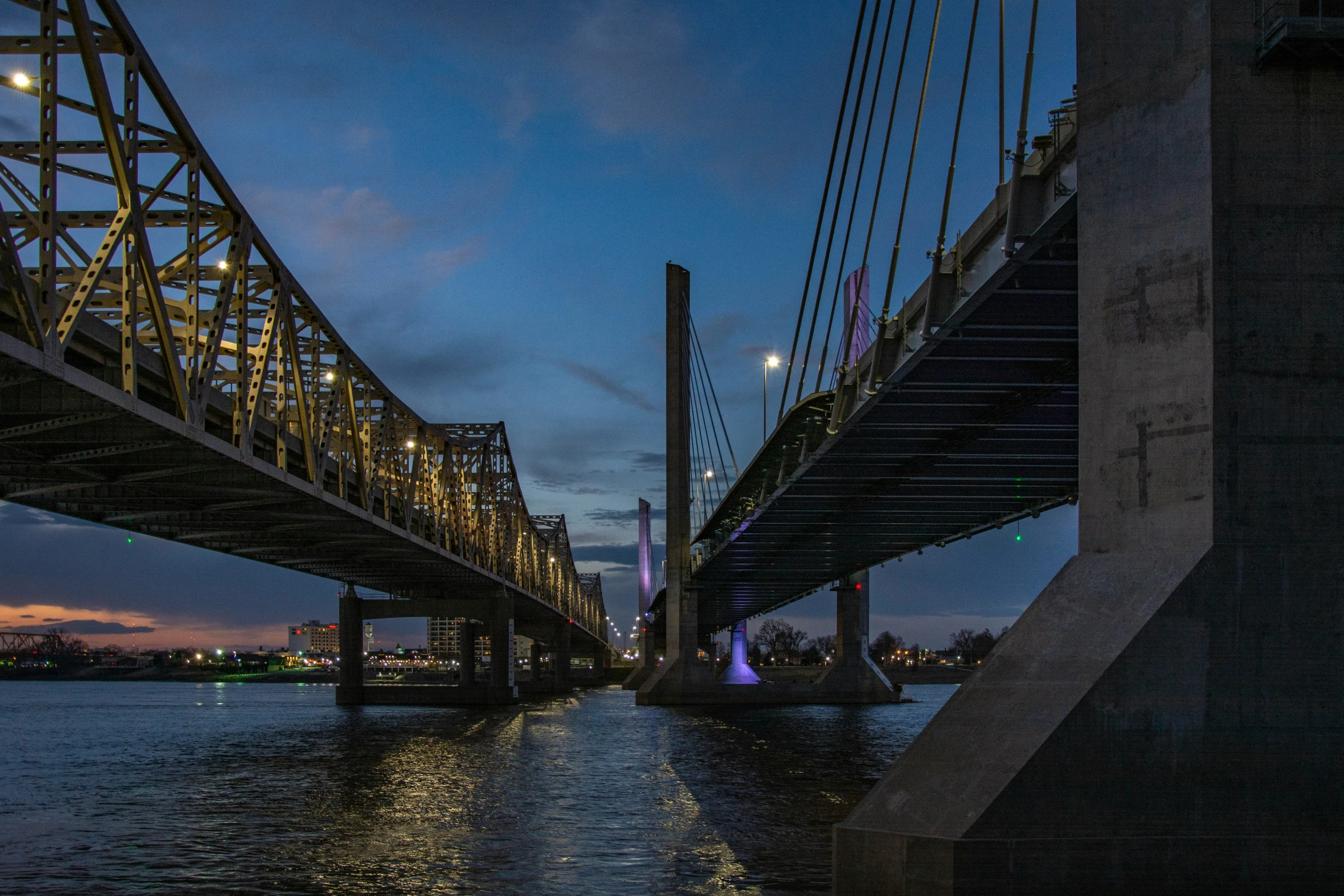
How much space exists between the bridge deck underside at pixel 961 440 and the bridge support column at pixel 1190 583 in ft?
11.1

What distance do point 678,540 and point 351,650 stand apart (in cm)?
A: 2116

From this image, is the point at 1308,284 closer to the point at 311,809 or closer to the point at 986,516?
the point at 311,809

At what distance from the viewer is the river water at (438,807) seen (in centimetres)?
1833

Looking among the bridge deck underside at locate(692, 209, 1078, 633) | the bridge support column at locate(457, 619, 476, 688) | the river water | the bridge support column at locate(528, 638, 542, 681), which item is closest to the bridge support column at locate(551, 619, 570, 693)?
the bridge support column at locate(528, 638, 542, 681)

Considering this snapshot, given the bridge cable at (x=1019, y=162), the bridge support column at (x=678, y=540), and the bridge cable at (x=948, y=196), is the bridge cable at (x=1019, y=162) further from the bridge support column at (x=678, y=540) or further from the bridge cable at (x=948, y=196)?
the bridge support column at (x=678, y=540)

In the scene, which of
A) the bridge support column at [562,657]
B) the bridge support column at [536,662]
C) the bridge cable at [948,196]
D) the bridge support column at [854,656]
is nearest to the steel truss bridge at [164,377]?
the bridge cable at [948,196]

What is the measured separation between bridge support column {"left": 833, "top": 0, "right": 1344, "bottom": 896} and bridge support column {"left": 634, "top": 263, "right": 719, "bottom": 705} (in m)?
61.8

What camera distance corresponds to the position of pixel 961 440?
107ft

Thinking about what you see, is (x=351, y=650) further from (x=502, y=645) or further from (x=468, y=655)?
(x=468, y=655)

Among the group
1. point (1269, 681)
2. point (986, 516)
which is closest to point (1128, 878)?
point (1269, 681)

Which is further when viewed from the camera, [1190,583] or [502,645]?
[502,645]

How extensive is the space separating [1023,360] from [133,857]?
17.0 m

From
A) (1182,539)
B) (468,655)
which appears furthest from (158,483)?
(468,655)

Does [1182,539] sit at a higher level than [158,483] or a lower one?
lower
